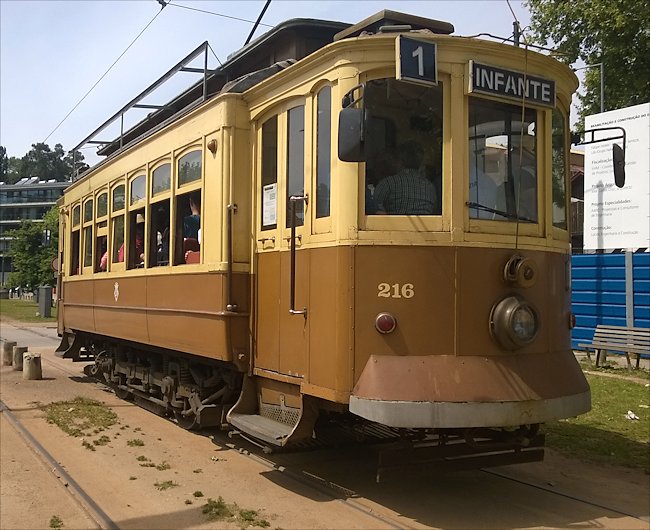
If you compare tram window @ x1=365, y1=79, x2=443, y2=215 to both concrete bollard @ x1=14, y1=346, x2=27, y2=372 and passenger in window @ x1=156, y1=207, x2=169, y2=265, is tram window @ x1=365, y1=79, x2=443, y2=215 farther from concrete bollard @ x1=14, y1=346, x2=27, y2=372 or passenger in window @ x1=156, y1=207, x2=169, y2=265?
concrete bollard @ x1=14, y1=346, x2=27, y2=372

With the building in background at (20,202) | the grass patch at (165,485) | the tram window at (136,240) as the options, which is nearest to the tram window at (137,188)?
the tram window at (136,240)

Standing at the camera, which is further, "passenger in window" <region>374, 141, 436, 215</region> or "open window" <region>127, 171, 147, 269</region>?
"open window" <region>127, 171, 147, 269</region>

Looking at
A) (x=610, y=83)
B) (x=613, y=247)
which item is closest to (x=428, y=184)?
(x=613, y=247)

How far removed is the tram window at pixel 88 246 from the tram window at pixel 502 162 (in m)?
7.05

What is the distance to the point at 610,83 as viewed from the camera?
25531mm

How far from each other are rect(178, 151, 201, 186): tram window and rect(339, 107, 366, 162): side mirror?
2541 millimetres

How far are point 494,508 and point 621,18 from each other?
69.8 ft

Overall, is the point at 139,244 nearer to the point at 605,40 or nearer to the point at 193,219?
the point at 193,219

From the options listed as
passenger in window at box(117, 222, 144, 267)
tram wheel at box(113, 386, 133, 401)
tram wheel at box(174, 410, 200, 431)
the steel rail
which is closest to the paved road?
the steel rail

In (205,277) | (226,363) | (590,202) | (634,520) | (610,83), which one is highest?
(610,83)

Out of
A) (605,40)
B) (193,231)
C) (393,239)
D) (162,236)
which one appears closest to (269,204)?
(193,231)

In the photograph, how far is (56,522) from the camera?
508 centimetres

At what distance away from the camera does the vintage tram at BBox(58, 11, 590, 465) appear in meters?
4.97

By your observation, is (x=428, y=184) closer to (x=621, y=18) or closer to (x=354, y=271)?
(x=354, y=271)
